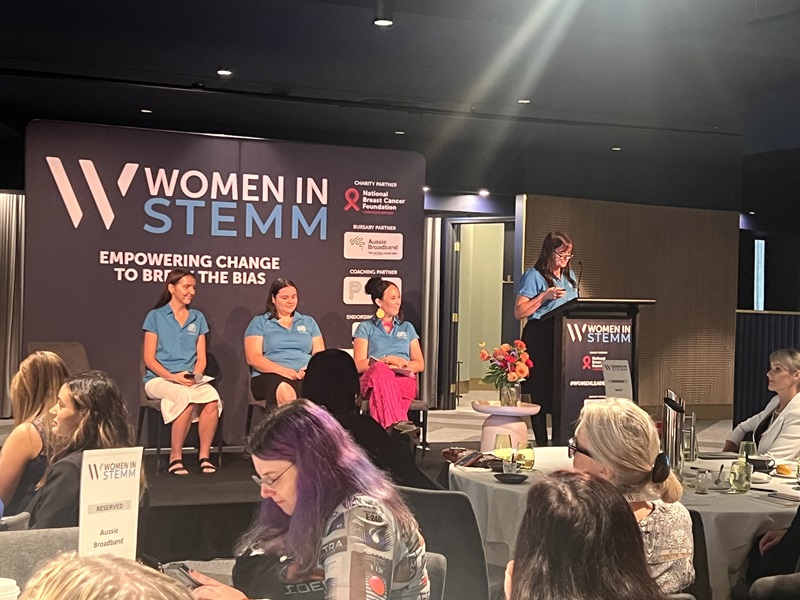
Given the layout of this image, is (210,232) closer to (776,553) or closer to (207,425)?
(207,425)

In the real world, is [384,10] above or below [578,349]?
above

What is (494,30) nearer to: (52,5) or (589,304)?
(589,304)

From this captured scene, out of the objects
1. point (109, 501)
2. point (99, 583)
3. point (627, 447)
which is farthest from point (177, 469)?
point (99, 583)

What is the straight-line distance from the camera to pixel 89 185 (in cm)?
770

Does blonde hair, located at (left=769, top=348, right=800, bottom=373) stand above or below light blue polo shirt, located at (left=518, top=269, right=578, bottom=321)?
below

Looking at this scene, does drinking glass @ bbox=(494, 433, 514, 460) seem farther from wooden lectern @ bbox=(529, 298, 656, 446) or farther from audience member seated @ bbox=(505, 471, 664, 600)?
wooden lectern @ bbox=(529, 298, 656, 446)

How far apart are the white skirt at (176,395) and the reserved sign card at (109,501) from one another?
5700 millimetres

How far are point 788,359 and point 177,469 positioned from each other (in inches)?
174

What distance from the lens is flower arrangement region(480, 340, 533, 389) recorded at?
5.93m

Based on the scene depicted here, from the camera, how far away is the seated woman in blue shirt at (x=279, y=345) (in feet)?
25.3

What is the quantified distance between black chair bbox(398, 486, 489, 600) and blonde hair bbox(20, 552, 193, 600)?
95.3 inches

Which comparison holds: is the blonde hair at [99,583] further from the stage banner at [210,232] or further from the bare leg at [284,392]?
the stage banner at [210,232]

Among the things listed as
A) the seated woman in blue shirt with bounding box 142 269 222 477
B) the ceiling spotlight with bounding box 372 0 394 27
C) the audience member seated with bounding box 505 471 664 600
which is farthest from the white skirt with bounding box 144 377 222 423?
the audience member seated with bounding box 505 471 664 600

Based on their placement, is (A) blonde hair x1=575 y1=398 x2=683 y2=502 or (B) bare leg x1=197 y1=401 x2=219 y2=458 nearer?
(A) blonde hair x1=575 y1=398 x2=683 y2=502
